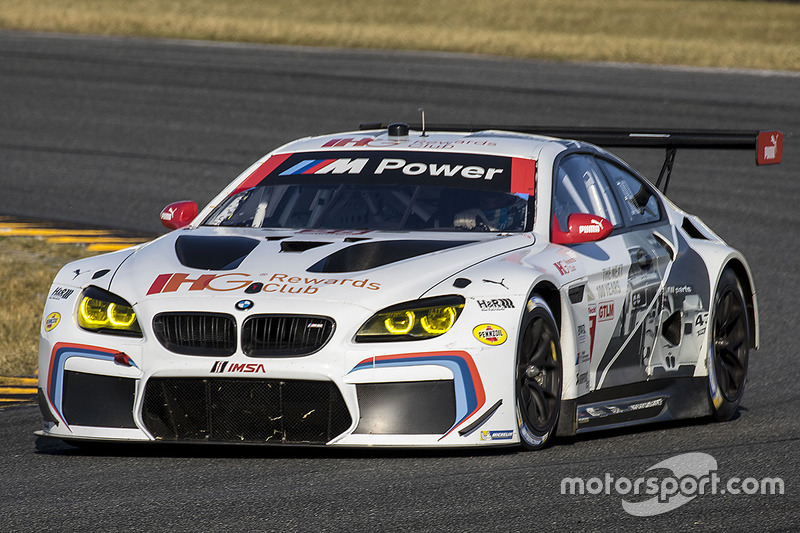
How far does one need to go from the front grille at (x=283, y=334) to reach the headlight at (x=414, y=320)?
152mm

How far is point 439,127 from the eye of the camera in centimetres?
833

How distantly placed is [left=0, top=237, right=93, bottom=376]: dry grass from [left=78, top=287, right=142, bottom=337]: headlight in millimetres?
2710

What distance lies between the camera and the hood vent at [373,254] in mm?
5887

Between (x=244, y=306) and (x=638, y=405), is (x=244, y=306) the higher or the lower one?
the higher one

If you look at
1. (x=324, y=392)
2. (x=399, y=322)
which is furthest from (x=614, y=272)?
(x=324, y=392)

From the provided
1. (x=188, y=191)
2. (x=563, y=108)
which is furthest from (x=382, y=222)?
(x=563, y=108)

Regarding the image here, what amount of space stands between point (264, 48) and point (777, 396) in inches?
791

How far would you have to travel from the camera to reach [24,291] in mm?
10781

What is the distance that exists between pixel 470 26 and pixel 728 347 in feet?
86.4

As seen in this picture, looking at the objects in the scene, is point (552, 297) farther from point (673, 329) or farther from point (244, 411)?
point (244, 411)

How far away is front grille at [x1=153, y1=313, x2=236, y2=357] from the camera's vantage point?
5.64m

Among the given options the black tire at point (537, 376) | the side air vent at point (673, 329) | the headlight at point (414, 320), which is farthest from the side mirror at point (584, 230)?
the headlight at point (414, 320)

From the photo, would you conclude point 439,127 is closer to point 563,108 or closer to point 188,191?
point 188,191

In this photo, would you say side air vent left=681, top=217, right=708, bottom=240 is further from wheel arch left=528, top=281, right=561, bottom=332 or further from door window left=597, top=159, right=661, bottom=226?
wheel arch left=528, top=281, right=561, bottom=332
